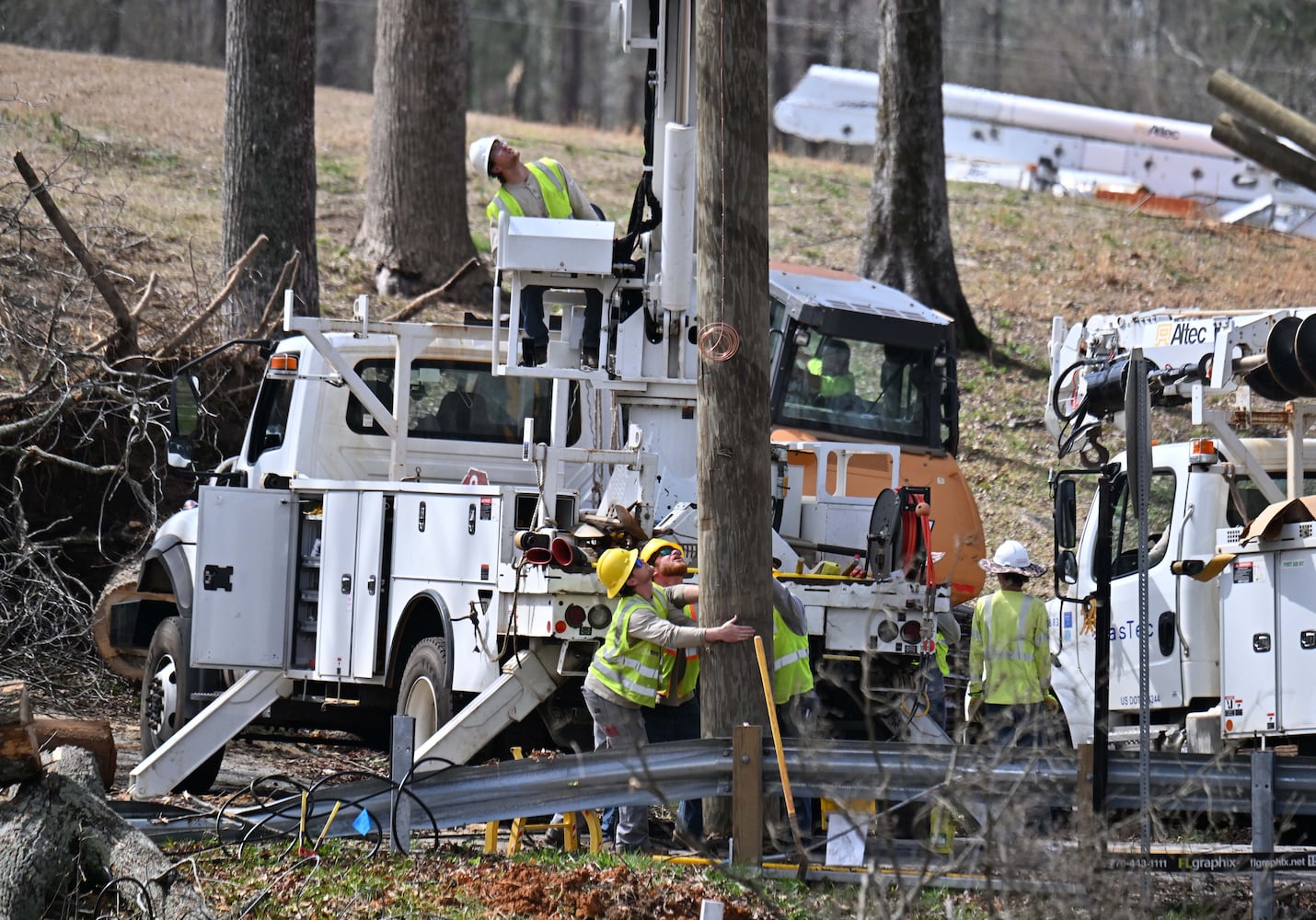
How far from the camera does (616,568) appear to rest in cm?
760

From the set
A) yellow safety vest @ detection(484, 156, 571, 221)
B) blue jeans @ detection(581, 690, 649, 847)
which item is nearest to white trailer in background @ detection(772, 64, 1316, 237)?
yellow safety vest @ detection(484, 156, 571, 221)

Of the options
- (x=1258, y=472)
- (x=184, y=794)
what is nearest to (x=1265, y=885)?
(x=1258, y=472)

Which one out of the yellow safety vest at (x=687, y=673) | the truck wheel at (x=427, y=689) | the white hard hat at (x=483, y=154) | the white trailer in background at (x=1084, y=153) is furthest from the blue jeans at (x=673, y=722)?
the white trailer in background at (x=1084, y=153)

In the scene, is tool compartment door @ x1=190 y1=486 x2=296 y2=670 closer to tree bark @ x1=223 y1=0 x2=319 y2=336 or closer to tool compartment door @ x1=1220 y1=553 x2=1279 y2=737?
tool compartment door @ x1=1220 y1=553 x2=1279 y2=737

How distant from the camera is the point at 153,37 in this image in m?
51.8

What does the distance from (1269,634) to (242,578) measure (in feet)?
19.2

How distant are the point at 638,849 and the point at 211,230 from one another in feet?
51.9

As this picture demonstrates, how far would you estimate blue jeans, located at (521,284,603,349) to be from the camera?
9133 mm

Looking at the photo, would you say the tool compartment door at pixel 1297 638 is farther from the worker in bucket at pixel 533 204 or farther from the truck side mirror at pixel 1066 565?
the worker in bucket at pixel 533 204

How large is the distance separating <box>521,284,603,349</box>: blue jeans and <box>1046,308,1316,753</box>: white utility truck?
2727mm

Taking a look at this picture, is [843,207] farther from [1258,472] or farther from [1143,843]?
[1143,843]

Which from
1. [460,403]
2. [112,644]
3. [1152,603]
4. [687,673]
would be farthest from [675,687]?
[112,644]

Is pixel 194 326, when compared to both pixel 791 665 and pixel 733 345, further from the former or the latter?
pixel 733 345

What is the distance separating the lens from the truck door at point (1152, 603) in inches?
390
